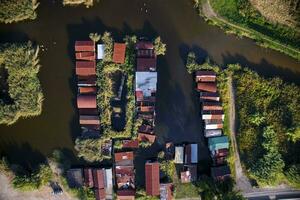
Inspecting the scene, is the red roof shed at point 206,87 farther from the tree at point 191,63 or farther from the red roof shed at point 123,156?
the red roof shed at point 123,156

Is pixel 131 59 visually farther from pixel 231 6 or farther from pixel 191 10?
pixel 231 6

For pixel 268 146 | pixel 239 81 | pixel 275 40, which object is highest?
pixel 275 40

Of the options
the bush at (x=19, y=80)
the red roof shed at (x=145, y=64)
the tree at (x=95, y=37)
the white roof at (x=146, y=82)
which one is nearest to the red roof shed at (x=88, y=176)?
the bush at (x=19, y=80)

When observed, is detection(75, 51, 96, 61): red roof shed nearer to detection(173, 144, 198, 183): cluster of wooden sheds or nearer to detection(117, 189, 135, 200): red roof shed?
detection(173, 144, 198, 183): cluster of wooden sheds

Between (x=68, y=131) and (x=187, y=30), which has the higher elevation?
(x=187, y=30)

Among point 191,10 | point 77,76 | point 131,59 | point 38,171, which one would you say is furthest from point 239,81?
point 38,171
